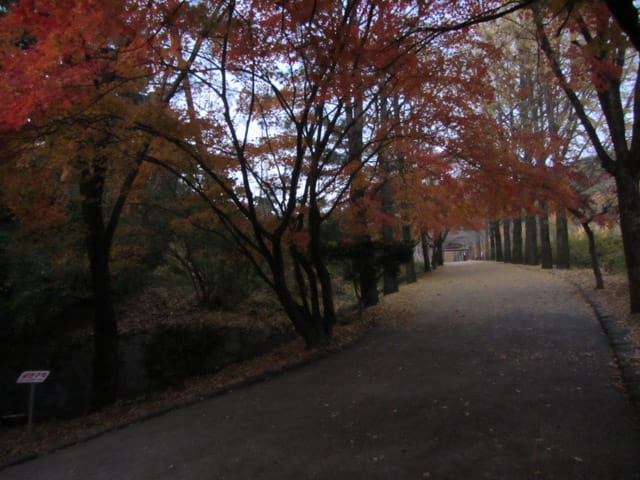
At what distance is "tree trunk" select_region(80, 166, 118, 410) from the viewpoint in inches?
314

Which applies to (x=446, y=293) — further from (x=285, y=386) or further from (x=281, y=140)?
(x=285, y=386)

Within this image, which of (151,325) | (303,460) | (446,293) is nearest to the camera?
(303,460)

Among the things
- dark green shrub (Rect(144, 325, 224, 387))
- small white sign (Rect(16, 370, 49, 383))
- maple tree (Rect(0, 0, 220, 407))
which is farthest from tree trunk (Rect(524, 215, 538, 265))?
small white sign (Rect(16, 370, 49, 383))

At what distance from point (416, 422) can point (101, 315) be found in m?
6.71

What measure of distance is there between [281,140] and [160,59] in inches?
118

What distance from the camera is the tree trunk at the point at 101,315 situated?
26.1 feet

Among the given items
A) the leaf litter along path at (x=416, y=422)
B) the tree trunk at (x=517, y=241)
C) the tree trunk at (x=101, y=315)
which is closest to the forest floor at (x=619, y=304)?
the leaf litter along path at (x=416, y=422)

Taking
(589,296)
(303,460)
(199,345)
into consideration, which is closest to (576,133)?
(589,296)

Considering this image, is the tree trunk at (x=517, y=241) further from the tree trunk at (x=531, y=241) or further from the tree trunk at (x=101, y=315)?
the tree trunk at (x=101, y=315)

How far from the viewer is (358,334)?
8836 millimetres

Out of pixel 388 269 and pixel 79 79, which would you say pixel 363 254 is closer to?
pixel 388 269

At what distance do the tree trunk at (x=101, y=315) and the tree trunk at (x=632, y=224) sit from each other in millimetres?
9697

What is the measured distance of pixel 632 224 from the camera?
23.5ft

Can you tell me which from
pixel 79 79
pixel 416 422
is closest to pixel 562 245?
pixel 416 422
